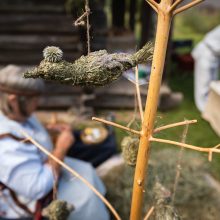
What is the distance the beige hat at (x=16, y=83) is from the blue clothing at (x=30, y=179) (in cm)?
20

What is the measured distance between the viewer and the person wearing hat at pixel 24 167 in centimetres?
207

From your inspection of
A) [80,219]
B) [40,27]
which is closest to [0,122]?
[80,219]

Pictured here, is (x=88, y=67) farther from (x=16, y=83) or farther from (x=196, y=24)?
(x=196, y=24)

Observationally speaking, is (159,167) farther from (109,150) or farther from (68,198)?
(68,198)

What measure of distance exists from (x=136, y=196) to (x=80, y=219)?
1.38 m

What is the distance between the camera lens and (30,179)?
2.11m

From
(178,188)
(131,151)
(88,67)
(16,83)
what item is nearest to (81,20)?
(88,67)

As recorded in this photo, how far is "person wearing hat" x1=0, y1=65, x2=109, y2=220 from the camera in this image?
6.79ft

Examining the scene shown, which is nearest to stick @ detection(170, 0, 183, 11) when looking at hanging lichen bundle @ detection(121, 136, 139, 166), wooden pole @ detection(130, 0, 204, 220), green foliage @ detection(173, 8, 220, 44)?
wooden pole @ detection(130, 0, 204, 220)

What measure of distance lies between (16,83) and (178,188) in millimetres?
1506

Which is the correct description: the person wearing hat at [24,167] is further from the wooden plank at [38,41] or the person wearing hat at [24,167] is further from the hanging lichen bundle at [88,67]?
the wooden plank at [38,41]

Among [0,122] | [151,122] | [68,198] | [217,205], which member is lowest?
[217,205]

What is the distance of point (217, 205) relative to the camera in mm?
2725

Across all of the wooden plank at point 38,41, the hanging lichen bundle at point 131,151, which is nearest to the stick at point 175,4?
the hanging lichen bundle at point 131,151
